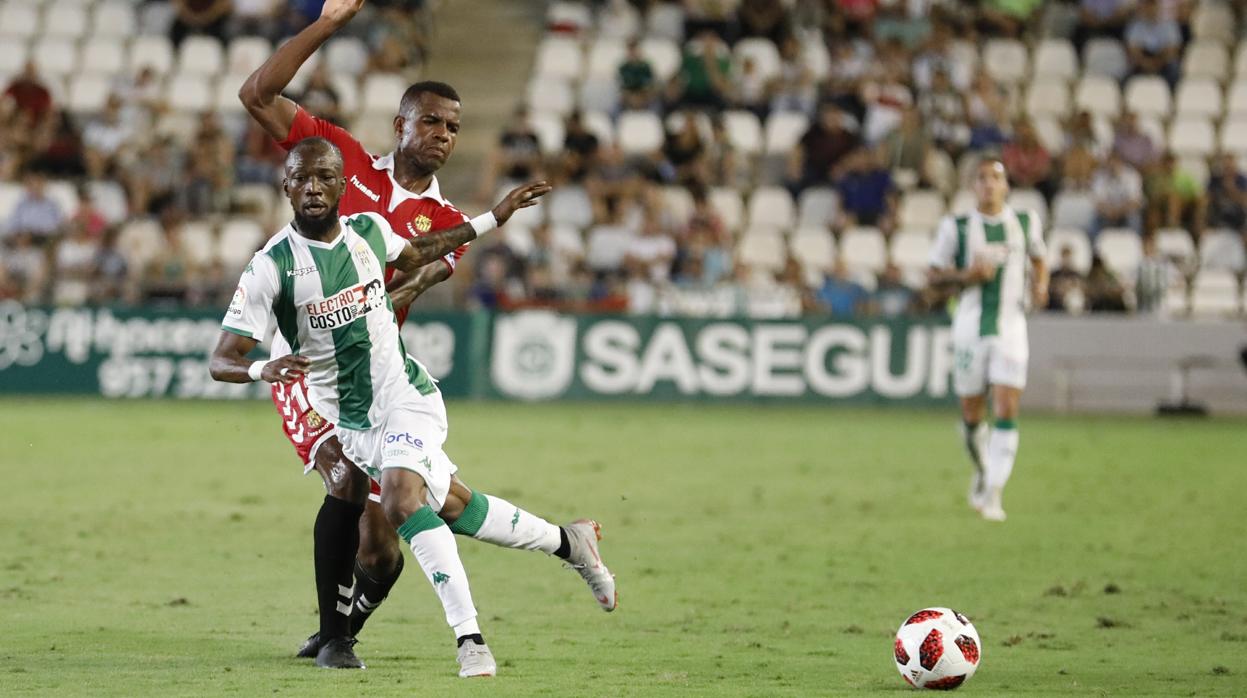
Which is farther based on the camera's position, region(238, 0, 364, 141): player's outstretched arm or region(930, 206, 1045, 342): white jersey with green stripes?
region(930, 206, 1045, 342): white jersey with green stripes

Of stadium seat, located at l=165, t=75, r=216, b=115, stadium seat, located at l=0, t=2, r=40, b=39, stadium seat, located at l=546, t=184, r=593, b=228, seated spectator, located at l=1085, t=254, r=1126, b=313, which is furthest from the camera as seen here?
stadium seat, located at l=0, t=2, r=40, b=39

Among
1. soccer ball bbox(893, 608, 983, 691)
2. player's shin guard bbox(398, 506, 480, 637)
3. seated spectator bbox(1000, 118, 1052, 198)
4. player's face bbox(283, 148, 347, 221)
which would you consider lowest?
soccer ball bbox(893, 608, 983, 691)

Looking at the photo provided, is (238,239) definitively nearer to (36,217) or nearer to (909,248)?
(36,217)

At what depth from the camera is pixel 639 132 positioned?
85.8 ft

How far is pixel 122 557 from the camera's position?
1052 cm

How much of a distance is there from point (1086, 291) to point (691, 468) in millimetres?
9073

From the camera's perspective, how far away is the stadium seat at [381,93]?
26.2 m

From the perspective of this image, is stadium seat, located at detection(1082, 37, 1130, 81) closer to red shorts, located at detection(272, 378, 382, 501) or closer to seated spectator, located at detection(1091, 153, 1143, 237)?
seated spectator, located at detection(1091, 153, 1143, 237)

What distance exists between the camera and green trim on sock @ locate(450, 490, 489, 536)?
735cm

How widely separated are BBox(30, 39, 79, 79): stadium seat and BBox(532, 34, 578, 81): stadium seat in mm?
7189

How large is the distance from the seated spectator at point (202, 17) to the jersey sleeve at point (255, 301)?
2203 cm

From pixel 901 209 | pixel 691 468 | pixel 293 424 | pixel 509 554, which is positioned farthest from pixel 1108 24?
pixel 293 424

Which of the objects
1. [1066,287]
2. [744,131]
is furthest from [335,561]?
[744,131]

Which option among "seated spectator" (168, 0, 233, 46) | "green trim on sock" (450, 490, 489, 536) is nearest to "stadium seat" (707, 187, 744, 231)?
"seated spectator" (168, 0, 233, 46)
